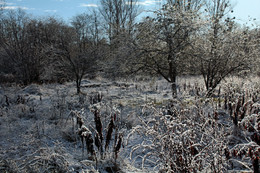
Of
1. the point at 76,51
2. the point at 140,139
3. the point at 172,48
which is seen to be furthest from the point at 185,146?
the point at 76,51

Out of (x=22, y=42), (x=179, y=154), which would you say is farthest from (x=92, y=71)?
(x=179, y=154)

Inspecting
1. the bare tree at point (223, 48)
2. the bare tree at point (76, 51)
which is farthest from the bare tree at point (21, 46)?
the bare tree at point (223, 48)

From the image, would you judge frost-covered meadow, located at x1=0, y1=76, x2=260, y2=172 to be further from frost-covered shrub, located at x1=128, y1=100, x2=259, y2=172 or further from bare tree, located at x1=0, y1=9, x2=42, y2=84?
bare tree, located at x1=0, y1=9, x2=42, y2=84

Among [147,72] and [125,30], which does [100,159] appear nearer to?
[147,72]

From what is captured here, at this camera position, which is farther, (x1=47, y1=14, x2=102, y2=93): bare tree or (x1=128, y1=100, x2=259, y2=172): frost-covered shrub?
(x1=47, y1=14, x2=102, y2=93): bare tree

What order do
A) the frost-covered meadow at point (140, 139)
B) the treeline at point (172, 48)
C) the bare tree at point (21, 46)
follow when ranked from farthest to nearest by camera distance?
the bare tree at point (21, 46) < the treeline at point (172, 48) < the frost-covered meadow at point (140, 139)

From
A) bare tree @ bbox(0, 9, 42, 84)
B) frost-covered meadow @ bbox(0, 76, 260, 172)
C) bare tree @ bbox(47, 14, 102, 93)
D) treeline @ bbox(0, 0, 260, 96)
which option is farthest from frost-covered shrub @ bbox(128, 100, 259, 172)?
bare tree @ bbox(0, 9, 42, 84)

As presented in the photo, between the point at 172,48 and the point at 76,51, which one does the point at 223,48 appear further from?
the point at 76,51

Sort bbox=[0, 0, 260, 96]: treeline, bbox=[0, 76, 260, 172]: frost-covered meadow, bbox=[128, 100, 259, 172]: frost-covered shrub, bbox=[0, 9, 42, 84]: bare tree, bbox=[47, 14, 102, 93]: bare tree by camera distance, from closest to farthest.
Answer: bbox=[128, 100, 259, 172]: frost-covered shrub → bbox=[0, 76, 260, 172]: frost-covered meadow → bbox=[0, 0, 260, 96]: treeline → bbox=[47, 14, 102, 93]: bare tree → bbox=[0, 9, 42, 84]: bare tree

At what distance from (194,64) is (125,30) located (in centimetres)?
314

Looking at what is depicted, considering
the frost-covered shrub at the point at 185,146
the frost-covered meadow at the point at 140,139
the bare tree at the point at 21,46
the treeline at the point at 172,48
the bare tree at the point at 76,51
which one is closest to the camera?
the frost-covered shrub at the point at 185,146

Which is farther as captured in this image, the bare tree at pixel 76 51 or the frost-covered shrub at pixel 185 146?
the bare tree at pixel 76 51

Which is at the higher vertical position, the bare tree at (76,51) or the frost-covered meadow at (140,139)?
the bare tree at (76,51)

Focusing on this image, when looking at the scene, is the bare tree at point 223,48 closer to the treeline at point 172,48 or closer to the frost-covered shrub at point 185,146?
the treeline at point 172,48
